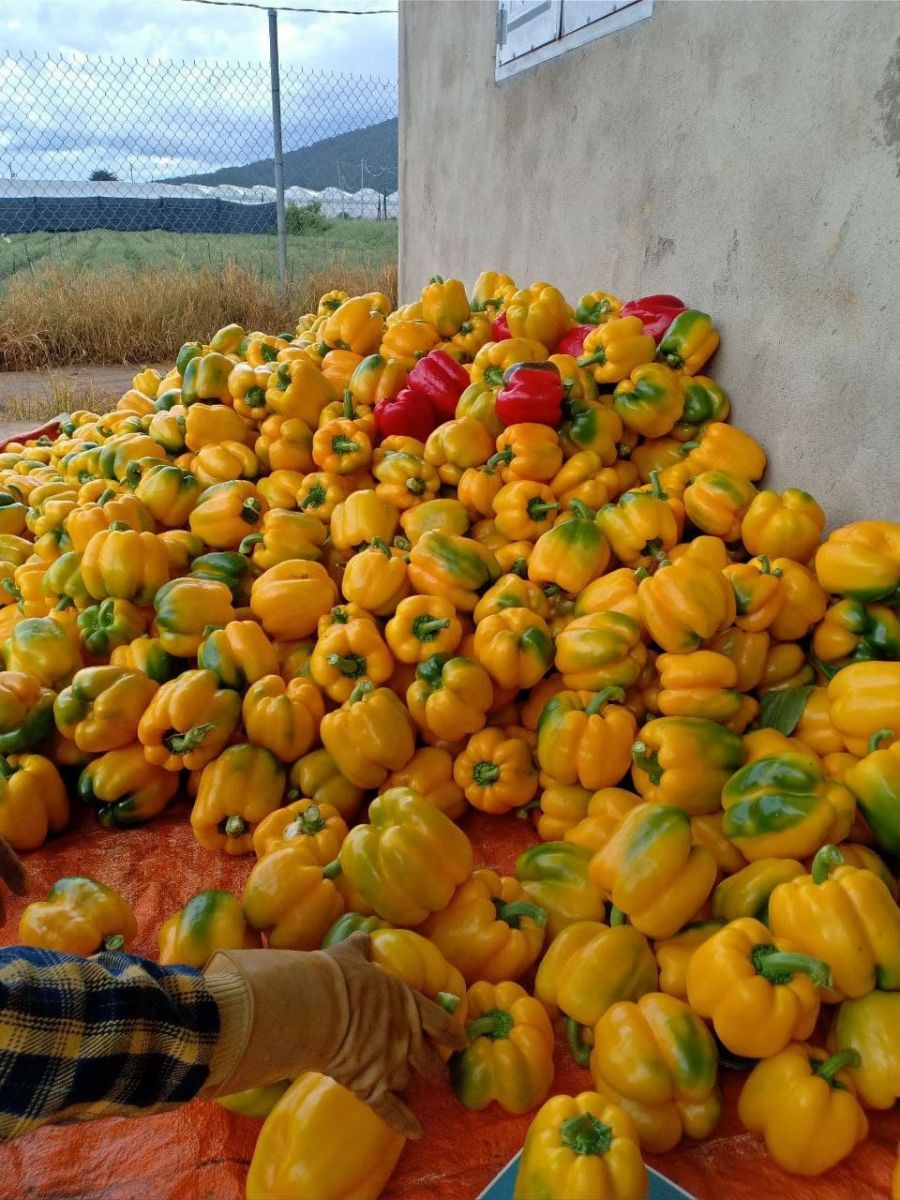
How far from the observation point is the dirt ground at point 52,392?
8.28 metres

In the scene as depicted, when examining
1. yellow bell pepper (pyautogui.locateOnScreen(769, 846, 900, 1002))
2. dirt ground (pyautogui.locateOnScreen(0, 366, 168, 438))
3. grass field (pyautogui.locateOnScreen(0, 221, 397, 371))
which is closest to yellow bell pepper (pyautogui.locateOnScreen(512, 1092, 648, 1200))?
yellow bell pepper (pyautogui.locateOnScreen(769, 846, 900, 1002))

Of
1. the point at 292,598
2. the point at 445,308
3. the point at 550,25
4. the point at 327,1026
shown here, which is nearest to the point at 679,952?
the point at 327,1026

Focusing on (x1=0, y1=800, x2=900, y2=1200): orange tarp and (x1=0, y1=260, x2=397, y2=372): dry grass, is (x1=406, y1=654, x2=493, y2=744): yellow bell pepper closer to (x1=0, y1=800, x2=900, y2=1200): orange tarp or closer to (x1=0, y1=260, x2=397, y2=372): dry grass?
(x1=0, y1=800, x2=900, y2=1200): orange tarp

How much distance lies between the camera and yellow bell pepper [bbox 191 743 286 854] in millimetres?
2434

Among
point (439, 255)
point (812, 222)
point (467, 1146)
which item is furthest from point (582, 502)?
point (439, 255)

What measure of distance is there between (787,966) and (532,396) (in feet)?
6.64

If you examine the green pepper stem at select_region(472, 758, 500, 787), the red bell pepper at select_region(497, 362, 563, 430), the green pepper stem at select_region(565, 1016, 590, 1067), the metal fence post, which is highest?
the metal fence post

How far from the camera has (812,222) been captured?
2766mm

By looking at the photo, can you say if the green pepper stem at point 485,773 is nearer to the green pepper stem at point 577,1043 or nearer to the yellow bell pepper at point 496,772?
the yellow bell pepper at point 496,772

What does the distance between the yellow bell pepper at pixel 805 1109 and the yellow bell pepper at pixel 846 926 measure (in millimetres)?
140

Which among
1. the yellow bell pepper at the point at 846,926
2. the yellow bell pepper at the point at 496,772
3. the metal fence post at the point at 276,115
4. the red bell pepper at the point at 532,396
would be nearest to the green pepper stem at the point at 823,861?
the yellow bell pepper at the point at 846,926

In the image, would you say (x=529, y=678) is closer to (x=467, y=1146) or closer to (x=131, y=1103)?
(x=467, y=1146)

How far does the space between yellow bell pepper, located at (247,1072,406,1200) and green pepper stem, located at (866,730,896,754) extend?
1.35 m

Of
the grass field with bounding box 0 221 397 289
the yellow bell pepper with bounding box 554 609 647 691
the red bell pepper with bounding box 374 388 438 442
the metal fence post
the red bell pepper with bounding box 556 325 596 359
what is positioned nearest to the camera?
the yellow bell pepper with bounding box 554 609 647 691
